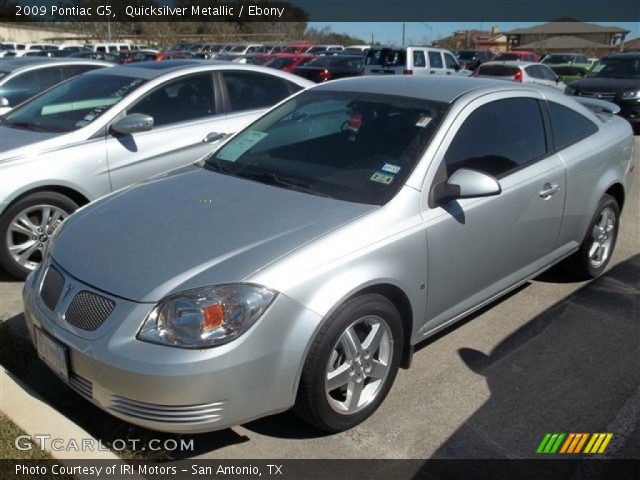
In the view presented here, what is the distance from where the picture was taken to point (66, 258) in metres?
3.05

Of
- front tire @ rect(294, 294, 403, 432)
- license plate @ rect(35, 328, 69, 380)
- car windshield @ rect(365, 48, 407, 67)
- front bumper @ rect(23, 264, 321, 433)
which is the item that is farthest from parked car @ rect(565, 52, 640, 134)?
license plate @ rect(35, 328, 69, 380)

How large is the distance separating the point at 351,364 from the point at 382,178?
994mm

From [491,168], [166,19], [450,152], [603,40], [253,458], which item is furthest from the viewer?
[603,40]

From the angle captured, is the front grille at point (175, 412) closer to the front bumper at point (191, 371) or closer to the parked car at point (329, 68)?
the front bumper at point (191, 371)

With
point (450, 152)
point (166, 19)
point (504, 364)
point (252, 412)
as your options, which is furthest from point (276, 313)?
point (166, 19)

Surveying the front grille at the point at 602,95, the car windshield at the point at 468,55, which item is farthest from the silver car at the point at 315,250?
the car windshield at the point at 468,55

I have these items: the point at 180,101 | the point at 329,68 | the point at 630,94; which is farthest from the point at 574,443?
the point at 329,68

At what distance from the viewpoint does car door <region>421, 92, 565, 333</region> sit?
132 inches

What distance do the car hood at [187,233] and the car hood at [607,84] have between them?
41.4 ft

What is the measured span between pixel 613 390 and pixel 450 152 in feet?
5.30

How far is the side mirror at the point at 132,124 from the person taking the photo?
16.8 ft

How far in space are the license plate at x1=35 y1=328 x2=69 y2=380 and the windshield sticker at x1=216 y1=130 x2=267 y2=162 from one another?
1612 mm

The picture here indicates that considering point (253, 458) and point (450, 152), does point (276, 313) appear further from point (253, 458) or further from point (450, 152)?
point (450, 152)

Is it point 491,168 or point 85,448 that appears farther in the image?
point 491,168
